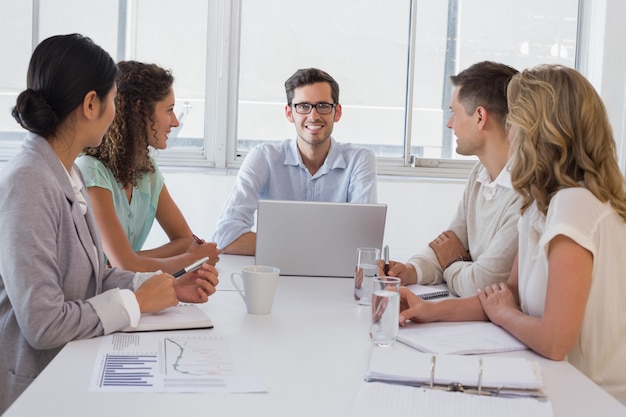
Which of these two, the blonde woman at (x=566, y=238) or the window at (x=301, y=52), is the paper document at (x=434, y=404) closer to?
the blonde woman at (x=566, y=238)

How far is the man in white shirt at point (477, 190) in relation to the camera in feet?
6.97

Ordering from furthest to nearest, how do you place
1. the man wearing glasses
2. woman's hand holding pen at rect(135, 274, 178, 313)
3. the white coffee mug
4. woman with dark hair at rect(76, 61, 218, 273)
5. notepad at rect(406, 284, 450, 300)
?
the man wearing glasses
woman with dark hair at rect(76, 61, 218, 273)
notepad at rect(406, 284, 450, 300)
the white coffee mug
woman's hand holding pen at rect(135, 274, 178, 313)

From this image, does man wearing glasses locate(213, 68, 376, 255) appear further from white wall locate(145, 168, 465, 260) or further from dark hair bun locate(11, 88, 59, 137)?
dark hair bun locate(11, 88, 59, 137)

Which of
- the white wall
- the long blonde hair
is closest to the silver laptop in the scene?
the long blonde hair

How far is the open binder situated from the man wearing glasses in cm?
177

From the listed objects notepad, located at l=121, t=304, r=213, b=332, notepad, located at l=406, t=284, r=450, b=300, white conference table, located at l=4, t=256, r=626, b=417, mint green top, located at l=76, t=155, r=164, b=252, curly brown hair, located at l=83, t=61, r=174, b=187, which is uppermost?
curly brown hair, located at l=83, t=61, r=174, b=187

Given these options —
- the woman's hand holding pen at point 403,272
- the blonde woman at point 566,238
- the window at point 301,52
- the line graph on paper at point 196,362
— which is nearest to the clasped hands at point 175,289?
the line graph on paper at point 196,362

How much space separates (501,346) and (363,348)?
0.91ft

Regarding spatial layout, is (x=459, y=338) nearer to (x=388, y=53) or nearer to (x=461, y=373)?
(x=461, y=373)

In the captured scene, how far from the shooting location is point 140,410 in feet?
3.57

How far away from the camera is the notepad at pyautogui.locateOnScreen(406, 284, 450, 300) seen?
6.45ft

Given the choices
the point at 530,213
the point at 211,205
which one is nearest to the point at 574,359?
the point at 530,213

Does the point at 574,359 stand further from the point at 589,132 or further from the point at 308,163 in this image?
the point at 308,163

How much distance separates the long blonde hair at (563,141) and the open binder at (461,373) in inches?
18.0
